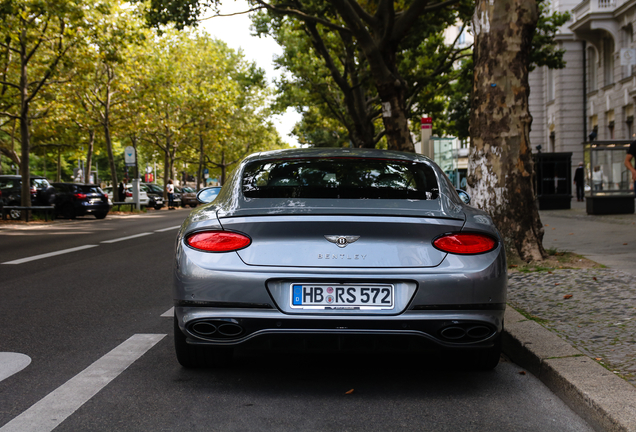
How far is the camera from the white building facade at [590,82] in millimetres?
33312

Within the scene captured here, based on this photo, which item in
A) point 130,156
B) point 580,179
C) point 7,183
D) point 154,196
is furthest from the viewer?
point 154,196

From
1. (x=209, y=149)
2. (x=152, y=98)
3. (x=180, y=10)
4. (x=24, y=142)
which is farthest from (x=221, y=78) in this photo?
(x=180, y=10)

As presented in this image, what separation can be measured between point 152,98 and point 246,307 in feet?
113

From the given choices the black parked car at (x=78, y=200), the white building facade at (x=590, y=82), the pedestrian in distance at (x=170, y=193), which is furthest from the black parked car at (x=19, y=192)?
the white building facade at (x=590, y=82)

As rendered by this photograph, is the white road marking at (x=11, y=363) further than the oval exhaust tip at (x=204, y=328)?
Yes

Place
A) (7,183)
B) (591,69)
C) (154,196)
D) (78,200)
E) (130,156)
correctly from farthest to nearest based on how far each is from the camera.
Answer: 1. (154,196)
2. (591,69)
3. (130,156)
4. (7,183)
5. (78,200)

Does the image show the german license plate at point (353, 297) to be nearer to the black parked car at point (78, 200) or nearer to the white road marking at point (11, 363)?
the white road marking at point (11, 363)

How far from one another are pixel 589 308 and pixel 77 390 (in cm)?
383

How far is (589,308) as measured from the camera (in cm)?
587

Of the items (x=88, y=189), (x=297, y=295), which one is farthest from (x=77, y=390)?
(x=88, y=189)

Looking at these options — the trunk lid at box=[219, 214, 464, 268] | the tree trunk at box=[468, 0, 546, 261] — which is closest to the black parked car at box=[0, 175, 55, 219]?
the tree trunk at box=[468, 0, 546, 261]

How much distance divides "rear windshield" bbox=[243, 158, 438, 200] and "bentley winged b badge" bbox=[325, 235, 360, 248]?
54 centimetres

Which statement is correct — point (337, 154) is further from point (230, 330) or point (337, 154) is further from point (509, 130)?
point (509, 130)

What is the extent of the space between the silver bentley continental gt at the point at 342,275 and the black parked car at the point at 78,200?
78.2ft
